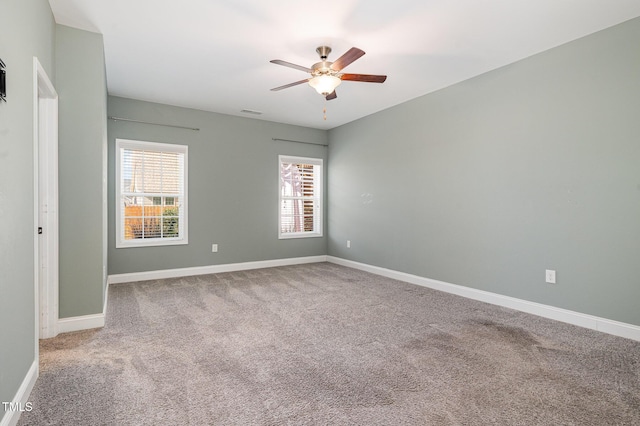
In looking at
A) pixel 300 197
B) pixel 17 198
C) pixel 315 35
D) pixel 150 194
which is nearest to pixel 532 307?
pixel 315 35

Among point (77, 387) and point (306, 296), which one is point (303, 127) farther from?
point (77, 387)

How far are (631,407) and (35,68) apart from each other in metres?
4.15

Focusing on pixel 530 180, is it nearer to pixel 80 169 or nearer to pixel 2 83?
pixel 2 83

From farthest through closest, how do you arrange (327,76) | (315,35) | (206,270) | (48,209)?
(206,270), (327,76), (315,35), (48,209)

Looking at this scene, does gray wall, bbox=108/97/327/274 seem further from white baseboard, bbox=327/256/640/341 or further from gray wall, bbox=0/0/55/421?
gray wall, bbox=0/0/55/421

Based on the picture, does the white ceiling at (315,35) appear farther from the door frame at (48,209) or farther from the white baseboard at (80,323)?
the white baseboard at (80,323)

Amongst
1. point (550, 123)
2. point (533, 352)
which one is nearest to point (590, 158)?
point (550, 123)

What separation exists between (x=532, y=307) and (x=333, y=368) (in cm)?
246

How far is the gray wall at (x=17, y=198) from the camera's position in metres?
1.63

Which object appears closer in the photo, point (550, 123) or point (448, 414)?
point (448, 414)

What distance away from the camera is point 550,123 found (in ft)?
11.1

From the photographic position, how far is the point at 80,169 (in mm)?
3006

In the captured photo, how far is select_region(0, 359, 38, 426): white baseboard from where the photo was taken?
5.25 feet

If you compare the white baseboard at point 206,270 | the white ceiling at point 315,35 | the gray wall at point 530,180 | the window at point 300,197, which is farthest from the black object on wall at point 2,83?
the window at point 300,197
